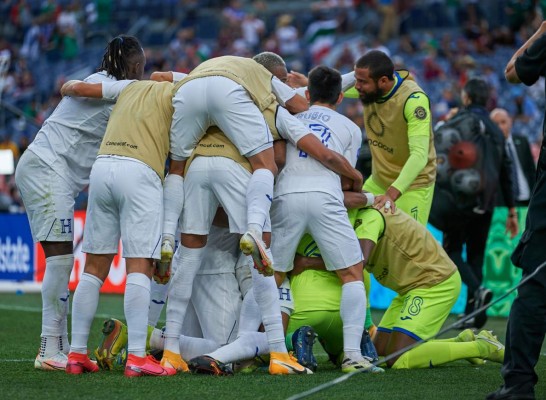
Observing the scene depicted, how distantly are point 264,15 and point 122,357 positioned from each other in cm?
1830

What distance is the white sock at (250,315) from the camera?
20.4ft

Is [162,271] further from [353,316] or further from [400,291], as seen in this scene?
[400,291]

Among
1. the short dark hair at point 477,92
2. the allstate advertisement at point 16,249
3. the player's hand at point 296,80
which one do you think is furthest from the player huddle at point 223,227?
the allstate advertisement at point 16,249

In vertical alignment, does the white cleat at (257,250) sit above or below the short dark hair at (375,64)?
below

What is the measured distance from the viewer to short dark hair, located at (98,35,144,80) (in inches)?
251

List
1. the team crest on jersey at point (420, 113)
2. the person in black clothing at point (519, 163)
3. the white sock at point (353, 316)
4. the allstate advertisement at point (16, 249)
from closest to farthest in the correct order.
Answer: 1. the white sock at point (353, 316)
2. the team crest on jersey at point (420, 113)
3. the person in black clothing at point (519, 163)
4. the allstate advertisement at point (16, 249)

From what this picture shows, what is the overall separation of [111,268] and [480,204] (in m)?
5.64

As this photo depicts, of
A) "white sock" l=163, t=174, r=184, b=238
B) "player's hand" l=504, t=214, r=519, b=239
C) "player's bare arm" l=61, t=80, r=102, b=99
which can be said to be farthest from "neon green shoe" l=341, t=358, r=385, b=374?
"player's hand" l=504, t=214, r=519, b=239

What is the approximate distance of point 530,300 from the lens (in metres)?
4.92

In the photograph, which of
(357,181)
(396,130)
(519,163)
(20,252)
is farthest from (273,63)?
(20,252)

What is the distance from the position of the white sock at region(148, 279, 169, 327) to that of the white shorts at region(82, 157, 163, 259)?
2.44ft

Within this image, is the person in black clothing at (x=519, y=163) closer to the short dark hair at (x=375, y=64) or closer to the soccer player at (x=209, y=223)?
the short dark hair at (x=375, y=64)

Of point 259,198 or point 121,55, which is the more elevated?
point 121,55

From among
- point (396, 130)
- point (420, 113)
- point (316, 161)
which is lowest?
point (316, 161)
